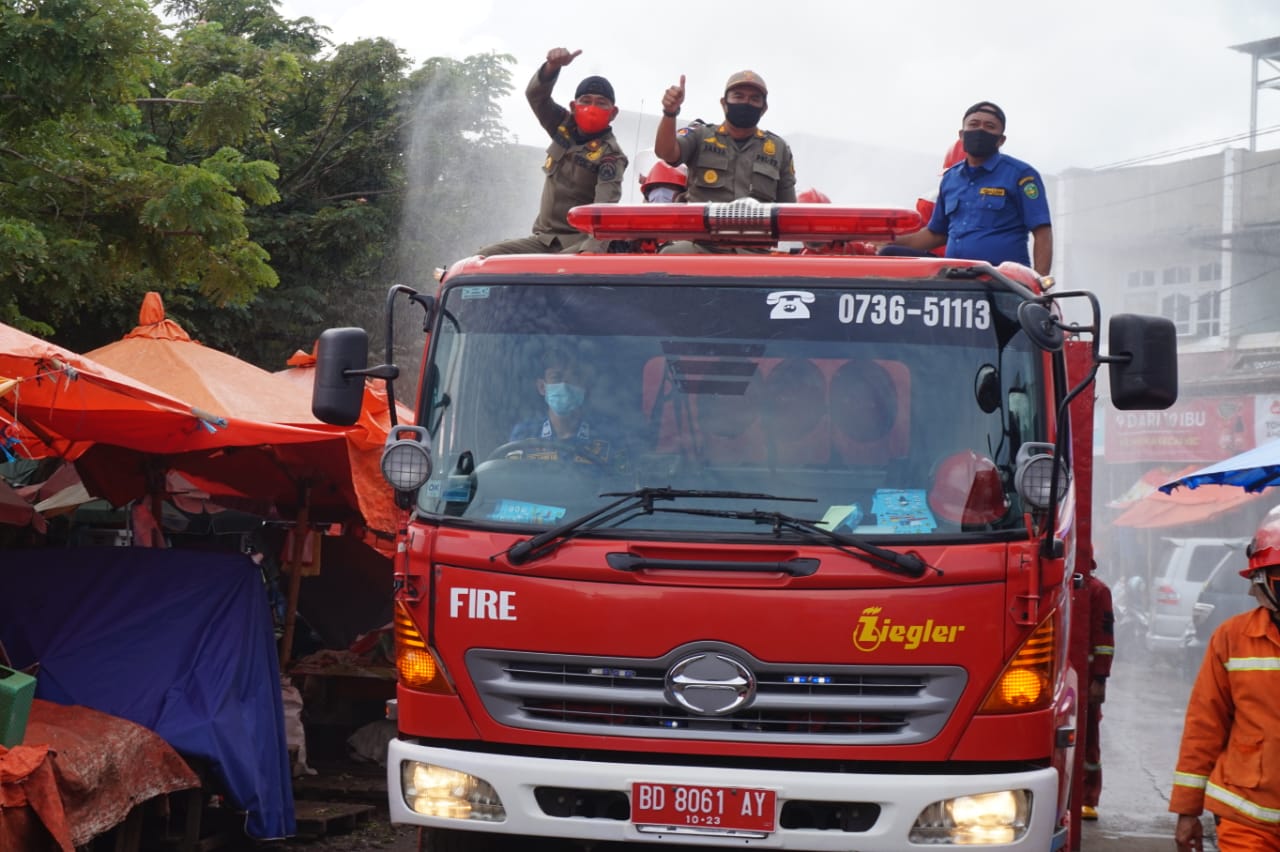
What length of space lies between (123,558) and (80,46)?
3164mm

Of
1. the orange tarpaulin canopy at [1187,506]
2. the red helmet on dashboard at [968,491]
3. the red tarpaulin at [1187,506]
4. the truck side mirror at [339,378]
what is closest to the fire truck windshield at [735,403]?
the red helmet on dashboard at [968,491]

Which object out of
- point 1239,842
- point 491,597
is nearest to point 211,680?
point 491,597

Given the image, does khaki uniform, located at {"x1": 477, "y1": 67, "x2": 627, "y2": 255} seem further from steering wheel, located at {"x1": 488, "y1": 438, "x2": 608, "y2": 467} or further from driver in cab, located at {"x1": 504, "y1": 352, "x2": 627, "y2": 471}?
steering wheel, located at {"x1": 488, "y1": 438, "x2": 608, "y2": 467}

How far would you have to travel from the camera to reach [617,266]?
17.6 ft

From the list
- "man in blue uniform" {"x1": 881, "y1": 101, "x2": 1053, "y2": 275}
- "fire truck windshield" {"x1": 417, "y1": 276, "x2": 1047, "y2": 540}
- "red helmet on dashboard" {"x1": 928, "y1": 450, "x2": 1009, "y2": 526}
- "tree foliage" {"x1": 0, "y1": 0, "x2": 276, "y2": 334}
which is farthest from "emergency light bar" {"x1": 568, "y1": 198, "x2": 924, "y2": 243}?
"tree foliage" {"x1": 0, "y1": 0, "x2": 276, "y2": 334}

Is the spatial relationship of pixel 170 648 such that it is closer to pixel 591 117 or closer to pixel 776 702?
pixel 591 117

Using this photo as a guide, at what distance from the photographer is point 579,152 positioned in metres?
7.80

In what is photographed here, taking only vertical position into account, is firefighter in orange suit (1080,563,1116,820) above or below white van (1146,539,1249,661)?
above

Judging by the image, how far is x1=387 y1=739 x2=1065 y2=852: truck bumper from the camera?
4.60 metres

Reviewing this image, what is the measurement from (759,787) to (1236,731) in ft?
5.25

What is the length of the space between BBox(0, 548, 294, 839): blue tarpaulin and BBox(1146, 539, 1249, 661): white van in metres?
15.1

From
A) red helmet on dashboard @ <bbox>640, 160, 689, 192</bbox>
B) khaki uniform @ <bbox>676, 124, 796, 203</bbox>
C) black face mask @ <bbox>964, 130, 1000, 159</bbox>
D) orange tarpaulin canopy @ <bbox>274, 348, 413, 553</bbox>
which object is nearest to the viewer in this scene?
black face mask @ <bbox>964, 130, 1000, 159</bbox>

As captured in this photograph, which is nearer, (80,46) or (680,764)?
(680,764)

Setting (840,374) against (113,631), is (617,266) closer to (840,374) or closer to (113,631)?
(840,374)
